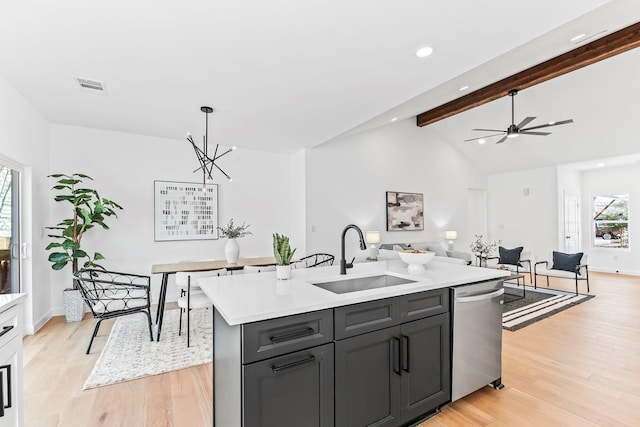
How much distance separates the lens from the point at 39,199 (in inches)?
156

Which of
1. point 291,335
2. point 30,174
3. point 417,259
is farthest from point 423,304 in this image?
point 30,174

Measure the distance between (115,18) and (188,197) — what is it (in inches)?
132

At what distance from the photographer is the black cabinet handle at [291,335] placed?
142cm

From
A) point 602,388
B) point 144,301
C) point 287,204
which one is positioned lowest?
point 602,388

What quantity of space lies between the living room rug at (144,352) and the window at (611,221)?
9.32 m

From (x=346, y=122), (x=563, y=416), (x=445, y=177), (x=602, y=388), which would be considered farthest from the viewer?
(x=445, y=177)

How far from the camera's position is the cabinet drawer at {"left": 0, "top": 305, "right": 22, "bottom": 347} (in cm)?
134

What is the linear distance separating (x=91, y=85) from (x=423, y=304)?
3.68 m

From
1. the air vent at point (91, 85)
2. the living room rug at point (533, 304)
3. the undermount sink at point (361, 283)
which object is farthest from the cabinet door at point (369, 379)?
the air vent at point (91, 85)

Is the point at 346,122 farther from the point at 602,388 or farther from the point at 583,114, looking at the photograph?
the point at 583,114

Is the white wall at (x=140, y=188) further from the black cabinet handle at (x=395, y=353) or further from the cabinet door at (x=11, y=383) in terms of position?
the black cabinet handle at (x=395, y=353)

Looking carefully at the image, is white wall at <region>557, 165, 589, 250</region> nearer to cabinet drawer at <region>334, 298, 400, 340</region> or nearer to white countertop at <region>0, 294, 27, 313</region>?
cabinet drawer at <region>334, 298, 400, 340</region>

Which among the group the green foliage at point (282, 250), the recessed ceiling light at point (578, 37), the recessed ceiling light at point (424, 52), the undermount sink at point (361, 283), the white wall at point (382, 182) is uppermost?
the recessed ceiling light at point (578, 37)

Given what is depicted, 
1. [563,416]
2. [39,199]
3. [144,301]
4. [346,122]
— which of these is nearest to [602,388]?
[563,416]
